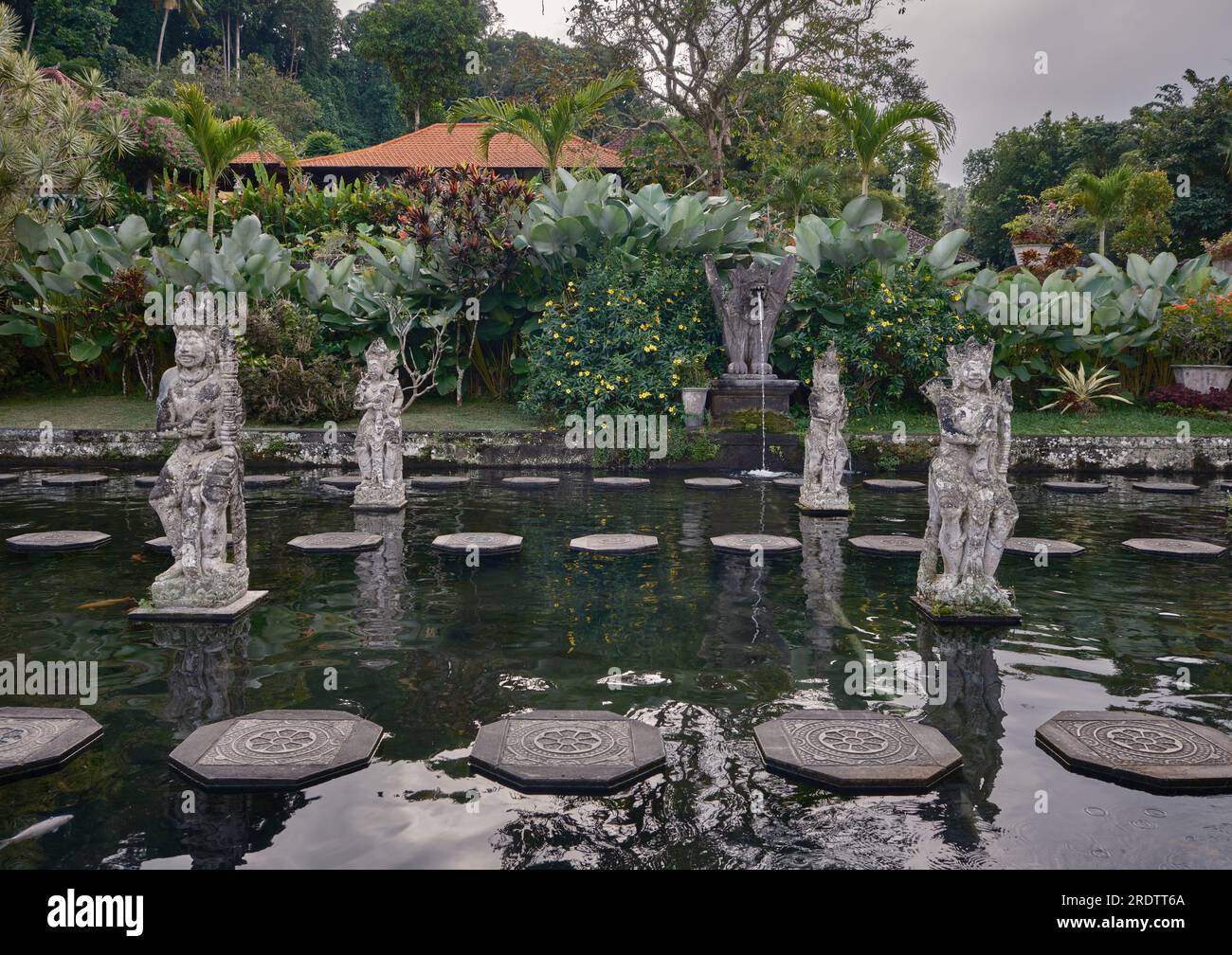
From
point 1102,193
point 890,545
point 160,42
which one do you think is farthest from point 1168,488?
point 160,42

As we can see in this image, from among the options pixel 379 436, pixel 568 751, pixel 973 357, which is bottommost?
pixel 568 751

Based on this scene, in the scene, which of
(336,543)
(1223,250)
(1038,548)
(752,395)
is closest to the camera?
(1038,548)

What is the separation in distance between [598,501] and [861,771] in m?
6.59

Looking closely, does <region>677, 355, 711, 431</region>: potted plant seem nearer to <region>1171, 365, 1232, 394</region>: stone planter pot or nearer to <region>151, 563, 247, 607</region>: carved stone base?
<region>1171, 365, 1232, 394</region>: stone planter pot

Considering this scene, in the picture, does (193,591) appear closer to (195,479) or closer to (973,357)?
(195,479)

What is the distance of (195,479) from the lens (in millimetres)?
5574

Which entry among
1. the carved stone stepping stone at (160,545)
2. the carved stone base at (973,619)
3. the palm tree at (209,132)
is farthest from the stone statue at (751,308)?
the carved stone stepping stone at (160,545)

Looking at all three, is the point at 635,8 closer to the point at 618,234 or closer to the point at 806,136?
the point at 806,136

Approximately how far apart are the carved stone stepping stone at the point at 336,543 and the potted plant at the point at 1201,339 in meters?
13.6

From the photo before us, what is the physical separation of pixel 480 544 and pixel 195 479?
2.38 meters

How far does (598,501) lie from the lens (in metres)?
9.96

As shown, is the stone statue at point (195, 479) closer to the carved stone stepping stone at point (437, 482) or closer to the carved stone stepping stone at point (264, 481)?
the carved stone stepping stone at point (437, 482)
